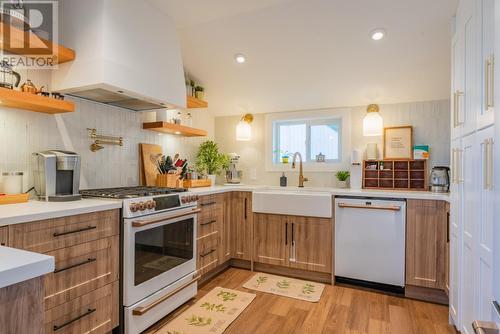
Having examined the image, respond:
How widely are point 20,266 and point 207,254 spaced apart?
2171 mm

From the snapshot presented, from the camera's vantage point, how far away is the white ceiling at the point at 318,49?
7.52 feet

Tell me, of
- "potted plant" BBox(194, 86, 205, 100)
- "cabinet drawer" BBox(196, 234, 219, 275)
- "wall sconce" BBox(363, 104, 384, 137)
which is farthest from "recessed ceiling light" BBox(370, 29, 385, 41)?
"cabinet drawer" BBox(196, 234, 219, 275)

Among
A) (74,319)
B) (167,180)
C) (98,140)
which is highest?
Result: (98,140)

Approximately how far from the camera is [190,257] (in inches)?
92.1

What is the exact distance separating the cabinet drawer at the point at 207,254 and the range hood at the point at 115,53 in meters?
1.31

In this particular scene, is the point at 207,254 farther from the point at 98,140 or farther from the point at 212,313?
the point at 98,140

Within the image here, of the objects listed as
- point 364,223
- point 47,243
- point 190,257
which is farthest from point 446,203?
point 47,243

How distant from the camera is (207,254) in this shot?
8.69ft

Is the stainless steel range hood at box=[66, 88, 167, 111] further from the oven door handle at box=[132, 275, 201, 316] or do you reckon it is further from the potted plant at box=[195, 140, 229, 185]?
the oven door handle at box=[132, 275, 201, 316]

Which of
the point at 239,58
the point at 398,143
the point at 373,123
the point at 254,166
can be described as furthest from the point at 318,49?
the point at 254,166

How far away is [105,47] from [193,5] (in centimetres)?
92

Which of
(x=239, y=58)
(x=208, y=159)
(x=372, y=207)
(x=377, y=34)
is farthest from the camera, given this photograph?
(x=208, y=159)

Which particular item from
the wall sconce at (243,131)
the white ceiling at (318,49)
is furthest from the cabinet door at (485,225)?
the wall sconce at (243,131)

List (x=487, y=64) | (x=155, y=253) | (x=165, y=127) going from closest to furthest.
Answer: (x=487, y=64)
(x=155, y=253)
(x=165, y=127)
